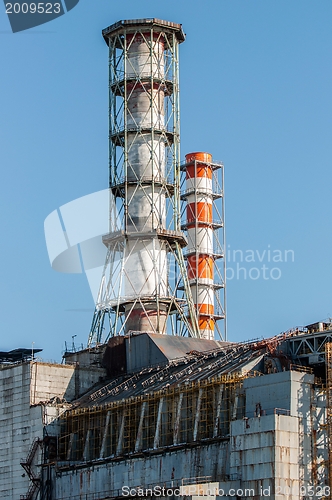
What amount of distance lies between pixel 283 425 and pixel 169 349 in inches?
800

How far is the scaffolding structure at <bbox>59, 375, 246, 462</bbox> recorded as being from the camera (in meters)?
64.6

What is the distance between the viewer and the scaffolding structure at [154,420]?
64.6 m

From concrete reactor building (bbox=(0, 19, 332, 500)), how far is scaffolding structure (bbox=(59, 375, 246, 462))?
9 centimetres

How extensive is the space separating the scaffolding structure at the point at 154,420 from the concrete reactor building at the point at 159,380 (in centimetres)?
9

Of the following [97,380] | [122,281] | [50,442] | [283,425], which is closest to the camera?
[283,425]

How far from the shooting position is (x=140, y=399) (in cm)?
7038

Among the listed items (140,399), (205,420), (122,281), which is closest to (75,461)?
(140,399)

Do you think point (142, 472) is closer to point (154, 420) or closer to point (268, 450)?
point (154, 420)

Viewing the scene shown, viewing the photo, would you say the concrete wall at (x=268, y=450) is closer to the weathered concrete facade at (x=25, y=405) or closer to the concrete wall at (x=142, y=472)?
the concrete wall at (x=142, y=472)

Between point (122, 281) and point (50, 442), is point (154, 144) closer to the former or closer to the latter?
point (122, 281)

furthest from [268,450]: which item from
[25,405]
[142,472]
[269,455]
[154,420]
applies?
[25,405]
